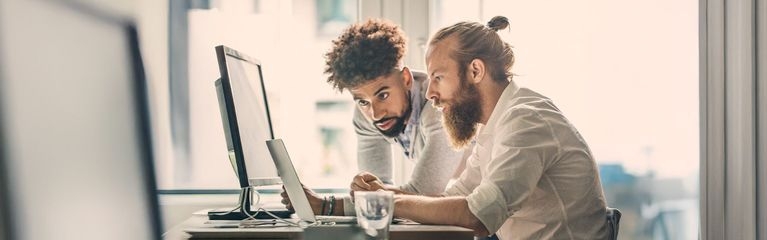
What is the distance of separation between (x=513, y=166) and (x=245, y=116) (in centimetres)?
62

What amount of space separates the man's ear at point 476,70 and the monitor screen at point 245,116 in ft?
1.81

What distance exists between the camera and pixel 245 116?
6.64 ft

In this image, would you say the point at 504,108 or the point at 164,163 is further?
the point at 164,163

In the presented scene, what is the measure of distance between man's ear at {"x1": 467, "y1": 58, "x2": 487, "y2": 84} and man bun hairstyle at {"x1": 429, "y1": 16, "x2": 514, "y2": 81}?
0.01 metres

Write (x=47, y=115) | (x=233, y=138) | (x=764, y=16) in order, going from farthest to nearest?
(x=764, y=16) < (x=233, y=138) < (x=47, y=115)

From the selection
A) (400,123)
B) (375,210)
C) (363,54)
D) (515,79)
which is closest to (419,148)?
(400,123)

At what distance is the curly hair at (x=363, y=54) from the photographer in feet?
8.29

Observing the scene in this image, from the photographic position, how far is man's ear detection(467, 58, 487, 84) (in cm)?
221

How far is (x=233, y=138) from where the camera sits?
1.83 metres

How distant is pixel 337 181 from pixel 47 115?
6.93 feet

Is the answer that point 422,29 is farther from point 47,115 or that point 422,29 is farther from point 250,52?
point 47,115

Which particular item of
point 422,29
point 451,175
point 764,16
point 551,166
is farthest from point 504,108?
point 764,16

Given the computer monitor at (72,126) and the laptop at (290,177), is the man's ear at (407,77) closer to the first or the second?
the laptop at (290,177)

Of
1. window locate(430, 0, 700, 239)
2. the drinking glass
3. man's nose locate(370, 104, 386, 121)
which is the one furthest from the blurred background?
the drinking glass
